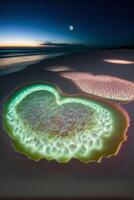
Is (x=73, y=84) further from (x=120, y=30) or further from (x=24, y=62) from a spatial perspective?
(x=120, y=30)

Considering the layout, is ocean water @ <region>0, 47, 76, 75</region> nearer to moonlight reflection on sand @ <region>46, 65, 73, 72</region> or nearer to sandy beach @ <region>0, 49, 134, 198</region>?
moonlight reflection on sand @ <region>46, 65, 73, 72</region>

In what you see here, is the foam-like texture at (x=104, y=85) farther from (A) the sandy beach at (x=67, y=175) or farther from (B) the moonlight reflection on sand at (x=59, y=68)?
(A) the sandy beach at (x=67, y=175)

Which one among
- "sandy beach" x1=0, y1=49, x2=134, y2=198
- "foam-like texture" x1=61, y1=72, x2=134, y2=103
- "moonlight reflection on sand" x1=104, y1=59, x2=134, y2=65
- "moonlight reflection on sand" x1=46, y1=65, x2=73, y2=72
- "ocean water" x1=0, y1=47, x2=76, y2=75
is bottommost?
"sandy beach" x1=0, y1=49, x2=134, y2=198

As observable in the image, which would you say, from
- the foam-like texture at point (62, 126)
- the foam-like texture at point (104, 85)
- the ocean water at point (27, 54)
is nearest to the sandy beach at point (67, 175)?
the foam-like texture at point (62, 126)

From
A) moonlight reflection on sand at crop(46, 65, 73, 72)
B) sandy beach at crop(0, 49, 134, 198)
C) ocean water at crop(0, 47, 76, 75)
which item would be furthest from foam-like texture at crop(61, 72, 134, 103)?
ocean water at crop(0, 47, 76, 75)

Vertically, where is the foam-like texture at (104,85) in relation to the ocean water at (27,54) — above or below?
below
